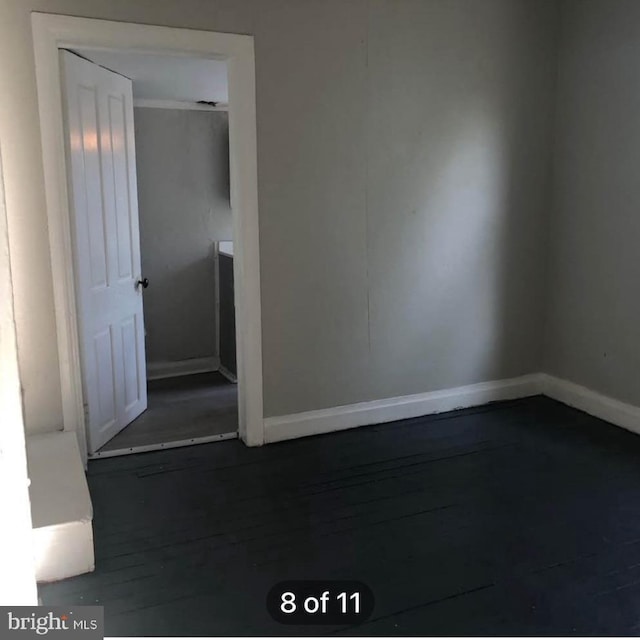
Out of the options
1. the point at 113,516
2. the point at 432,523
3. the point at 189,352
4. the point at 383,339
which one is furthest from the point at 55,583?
the point at 189,352

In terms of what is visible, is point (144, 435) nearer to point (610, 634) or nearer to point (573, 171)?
point (610, 634)

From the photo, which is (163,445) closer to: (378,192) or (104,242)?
(104,242)

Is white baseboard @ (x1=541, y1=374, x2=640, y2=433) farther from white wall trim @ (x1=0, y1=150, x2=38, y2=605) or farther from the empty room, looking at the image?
white wall trim @ (x1=0, y1=150, x2=38, y2=605)

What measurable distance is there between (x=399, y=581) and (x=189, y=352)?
11.3ft

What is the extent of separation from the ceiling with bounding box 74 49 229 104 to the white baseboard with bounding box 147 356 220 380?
209 cm

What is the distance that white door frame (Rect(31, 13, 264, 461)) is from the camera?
116 inches

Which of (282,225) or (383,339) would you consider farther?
(383,339)

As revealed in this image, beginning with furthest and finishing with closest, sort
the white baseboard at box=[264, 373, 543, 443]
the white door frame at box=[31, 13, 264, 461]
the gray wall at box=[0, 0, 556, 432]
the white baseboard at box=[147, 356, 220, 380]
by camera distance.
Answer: the white baseboard at box=[147, 356, 220, 380]
the white baseboard at box=[264, 373, 543, 443]
the gray wall at box=[0, 0, 556, 432]
the white door frame at box=[31, 13, 264, 461]

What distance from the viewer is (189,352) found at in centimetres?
542

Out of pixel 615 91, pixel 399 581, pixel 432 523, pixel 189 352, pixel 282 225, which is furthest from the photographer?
pixel 189 352

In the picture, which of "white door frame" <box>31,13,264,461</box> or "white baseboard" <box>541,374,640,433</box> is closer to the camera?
"white door frame" <box>31,13,264,461</box>

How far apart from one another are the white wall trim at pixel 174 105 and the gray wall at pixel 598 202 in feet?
8.43

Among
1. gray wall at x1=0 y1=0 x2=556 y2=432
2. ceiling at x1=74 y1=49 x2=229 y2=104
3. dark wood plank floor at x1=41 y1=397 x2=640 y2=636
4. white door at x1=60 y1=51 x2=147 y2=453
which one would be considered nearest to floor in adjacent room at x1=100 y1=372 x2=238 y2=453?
white door at x1=60 y1=51 x2=147 y2=453

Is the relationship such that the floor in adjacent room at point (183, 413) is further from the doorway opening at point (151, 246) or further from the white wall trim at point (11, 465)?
the white wall trim at point (11, 465)
